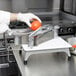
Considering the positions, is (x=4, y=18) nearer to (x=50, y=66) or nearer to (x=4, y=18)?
(x=4, y=18)

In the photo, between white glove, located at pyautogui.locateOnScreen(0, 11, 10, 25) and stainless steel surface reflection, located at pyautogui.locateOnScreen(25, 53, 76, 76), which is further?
white glove, located at pyautogui.locateOnScreen(0, 11, 10, 25)

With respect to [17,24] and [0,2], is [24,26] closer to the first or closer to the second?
[17,24]

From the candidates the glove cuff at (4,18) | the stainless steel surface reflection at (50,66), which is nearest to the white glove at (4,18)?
the glove cuff at (4,18)

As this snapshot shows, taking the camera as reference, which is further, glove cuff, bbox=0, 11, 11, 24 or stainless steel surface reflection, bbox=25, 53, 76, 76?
glove cuff, bbox=0, 11, 11, 24

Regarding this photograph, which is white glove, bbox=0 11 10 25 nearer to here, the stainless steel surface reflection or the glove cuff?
the glove cuff

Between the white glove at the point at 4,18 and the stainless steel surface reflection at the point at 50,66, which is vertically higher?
the white glove at the point at 4,18

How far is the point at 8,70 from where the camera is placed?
182cm

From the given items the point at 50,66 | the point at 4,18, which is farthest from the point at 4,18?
the point at 50,66

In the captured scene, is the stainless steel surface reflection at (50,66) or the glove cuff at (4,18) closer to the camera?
the stainless steel surface reflection at (50,66)

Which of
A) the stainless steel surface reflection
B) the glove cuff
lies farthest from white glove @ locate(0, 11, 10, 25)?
the stainless steel surface reflection

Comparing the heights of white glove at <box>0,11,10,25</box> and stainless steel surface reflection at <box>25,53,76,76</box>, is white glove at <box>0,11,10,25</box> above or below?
above

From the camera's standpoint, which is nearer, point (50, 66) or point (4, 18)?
point (50, 66)

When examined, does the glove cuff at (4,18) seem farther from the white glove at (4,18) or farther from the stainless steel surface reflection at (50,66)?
the stainless steel surface reflection at (50,66)

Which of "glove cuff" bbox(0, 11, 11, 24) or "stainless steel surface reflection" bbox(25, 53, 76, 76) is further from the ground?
"glove cuff" bbox(0, 11, 11, 24)
